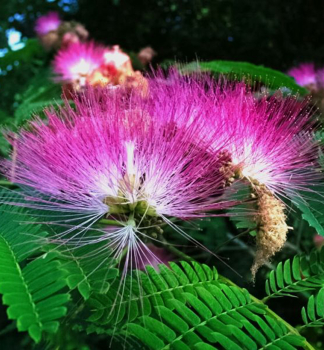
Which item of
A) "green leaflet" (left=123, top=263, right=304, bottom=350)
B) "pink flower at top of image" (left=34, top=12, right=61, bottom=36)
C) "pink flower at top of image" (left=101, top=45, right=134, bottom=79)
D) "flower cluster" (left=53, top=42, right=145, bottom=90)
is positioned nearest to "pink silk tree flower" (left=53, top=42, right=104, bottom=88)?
"flower cluster" (left=53, top=42, right=145, bottom=90)

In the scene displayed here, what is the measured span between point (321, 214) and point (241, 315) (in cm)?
33

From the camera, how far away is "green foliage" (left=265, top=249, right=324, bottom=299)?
0.99m

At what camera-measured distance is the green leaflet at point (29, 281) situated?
0.65 m

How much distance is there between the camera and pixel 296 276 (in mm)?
1006

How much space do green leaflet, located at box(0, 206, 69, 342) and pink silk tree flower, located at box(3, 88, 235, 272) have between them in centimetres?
6

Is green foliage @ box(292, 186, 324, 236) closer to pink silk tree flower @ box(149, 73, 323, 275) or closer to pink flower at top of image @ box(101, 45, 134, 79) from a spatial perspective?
pink silk tree flower @ box(149, 73, 323, 275)

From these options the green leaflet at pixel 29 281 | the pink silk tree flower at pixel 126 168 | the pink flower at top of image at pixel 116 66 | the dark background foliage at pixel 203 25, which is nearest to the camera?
the green leaflet at pixel 29 281

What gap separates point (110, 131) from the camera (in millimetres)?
892

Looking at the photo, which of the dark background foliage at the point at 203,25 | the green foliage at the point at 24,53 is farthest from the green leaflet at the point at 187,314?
the green foliage at the point at 24,53

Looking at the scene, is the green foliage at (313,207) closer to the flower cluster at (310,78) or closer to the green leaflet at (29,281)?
the green leaflet at (29,281)

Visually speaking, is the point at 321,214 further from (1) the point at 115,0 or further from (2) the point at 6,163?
(1) the point at 115,0

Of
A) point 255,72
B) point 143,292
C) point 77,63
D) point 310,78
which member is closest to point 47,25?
point 77,63

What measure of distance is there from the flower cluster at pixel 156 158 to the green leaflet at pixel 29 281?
6 cm

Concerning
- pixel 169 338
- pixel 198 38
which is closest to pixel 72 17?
pixel 198 38
